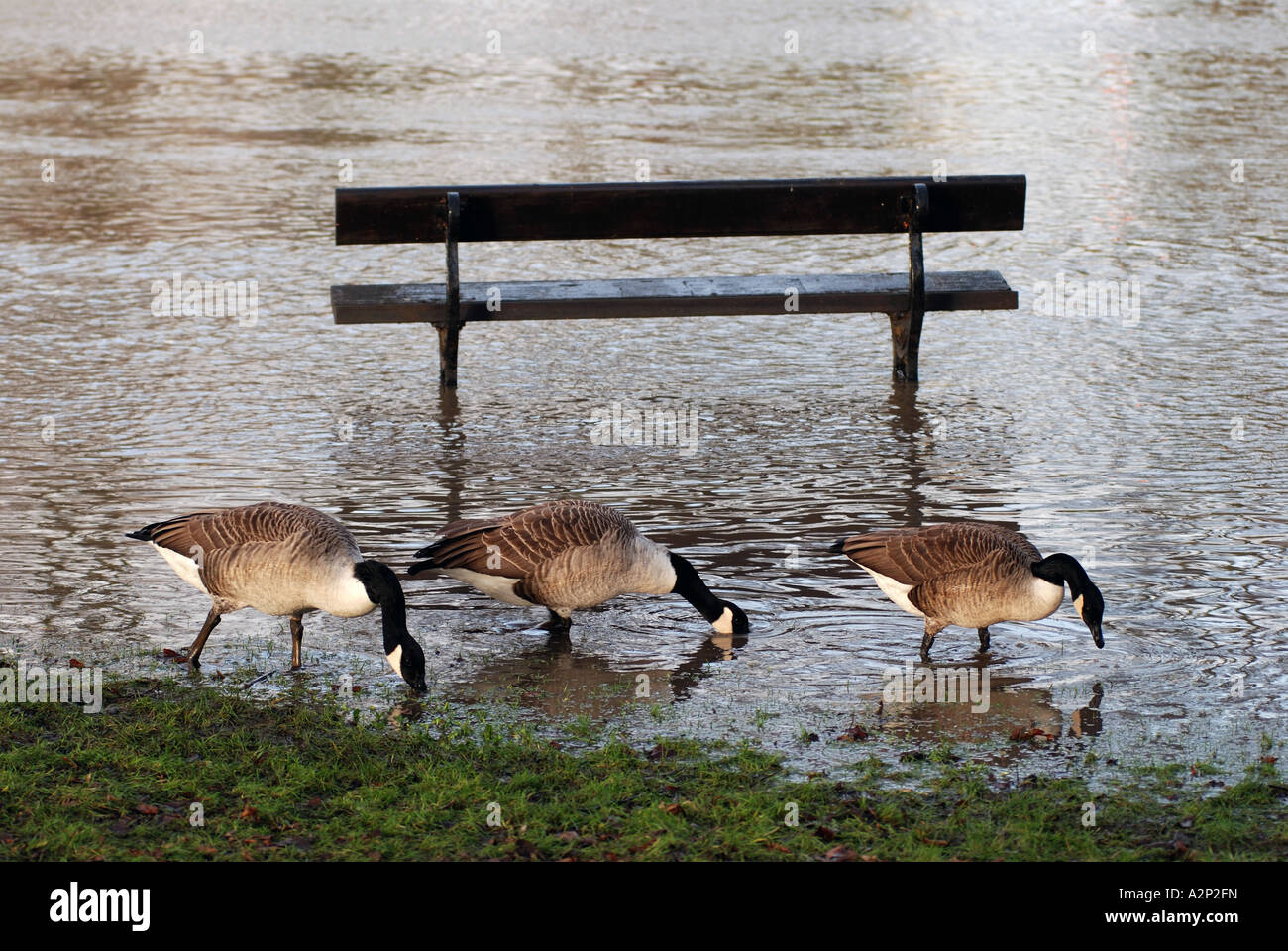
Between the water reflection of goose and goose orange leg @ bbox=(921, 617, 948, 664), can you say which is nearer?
the water reflection of goose

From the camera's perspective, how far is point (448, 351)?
10188 mm

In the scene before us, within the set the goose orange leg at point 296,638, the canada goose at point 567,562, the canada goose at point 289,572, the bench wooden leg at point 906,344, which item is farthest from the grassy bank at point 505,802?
the bench wooden leg at point 906,344

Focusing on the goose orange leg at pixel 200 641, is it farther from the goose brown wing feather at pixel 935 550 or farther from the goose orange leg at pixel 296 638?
the goose brown wing feather at pixel 935 550

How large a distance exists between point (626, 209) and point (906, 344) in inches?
80.4

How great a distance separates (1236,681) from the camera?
6121 mm

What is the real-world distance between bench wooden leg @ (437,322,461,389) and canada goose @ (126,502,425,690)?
3.78 meters

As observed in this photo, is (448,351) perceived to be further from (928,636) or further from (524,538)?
(928,636)

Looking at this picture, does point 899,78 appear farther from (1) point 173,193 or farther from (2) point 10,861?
(2) point 10,861

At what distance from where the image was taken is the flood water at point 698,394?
6363 millimetres

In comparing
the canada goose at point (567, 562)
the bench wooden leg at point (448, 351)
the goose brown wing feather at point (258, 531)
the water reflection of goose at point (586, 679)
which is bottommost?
the water reflection of goose at point (586, 679)

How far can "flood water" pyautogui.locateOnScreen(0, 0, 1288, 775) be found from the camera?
636 cm

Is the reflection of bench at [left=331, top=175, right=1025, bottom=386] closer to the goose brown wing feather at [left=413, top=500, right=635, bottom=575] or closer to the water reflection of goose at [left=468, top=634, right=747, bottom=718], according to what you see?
the goose brown wing feather at [left=413, top=500, right=635, bottom=575]

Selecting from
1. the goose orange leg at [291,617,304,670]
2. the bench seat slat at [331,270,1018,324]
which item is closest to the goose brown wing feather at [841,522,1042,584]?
the goose orange leg at [291,617,304,670]

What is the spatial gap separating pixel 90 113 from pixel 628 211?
11619mm
